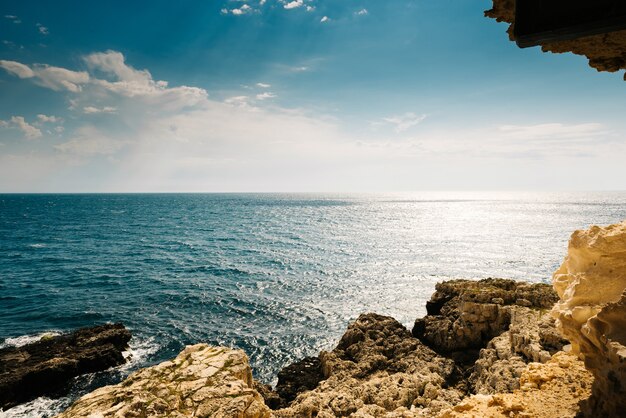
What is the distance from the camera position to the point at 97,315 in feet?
104

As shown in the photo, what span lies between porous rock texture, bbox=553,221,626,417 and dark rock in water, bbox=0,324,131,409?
2761 cm

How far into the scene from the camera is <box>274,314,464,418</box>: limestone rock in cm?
1289

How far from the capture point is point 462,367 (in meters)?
17.7

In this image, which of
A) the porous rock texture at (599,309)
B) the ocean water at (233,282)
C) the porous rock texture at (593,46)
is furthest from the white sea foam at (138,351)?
the porous rock texture at (593,46)

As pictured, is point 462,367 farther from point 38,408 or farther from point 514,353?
point 38,408

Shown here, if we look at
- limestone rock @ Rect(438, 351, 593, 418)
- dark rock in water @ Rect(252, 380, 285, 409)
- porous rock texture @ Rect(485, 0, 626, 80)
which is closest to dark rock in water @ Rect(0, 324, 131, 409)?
dark rock in water @ Rect(252, 380, 285, 409)

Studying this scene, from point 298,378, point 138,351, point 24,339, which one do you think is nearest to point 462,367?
point 298,378

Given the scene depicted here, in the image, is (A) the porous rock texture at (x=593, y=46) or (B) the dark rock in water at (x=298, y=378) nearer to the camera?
(A) the porous rock texture at (x=593, y=46)

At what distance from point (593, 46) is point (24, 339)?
37923mm

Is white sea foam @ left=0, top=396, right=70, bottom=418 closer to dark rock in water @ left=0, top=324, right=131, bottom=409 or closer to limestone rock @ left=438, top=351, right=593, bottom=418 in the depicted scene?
dark rock in water @ left=0, top=324, right=131, bottom=409

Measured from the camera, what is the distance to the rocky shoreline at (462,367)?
796 cm

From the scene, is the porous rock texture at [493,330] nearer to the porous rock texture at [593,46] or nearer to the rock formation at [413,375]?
the rock formation at [413,375]

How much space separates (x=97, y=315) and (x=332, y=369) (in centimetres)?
2573

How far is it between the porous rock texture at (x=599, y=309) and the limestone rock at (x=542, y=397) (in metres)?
0.96
